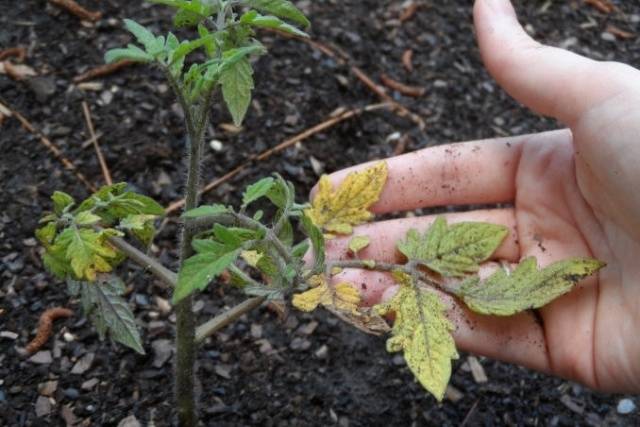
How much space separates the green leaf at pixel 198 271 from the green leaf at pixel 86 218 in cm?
20

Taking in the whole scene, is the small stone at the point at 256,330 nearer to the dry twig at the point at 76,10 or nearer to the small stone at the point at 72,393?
the small stone at the point at 72,393

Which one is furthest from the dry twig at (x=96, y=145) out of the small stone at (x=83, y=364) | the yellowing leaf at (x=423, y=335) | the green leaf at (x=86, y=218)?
the yellowing leaf at (x=423, y=335)

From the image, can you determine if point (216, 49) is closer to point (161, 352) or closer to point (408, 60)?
point (161, 352)

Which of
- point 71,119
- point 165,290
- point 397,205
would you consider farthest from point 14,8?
point 397,205

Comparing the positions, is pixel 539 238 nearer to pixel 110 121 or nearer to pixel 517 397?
pixel 517 397

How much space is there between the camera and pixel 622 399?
2082mm

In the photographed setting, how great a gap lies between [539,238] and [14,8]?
1836mm

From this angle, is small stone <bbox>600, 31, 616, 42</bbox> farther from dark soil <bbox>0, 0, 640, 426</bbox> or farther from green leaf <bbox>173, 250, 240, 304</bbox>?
green leaf <bbox>173, 250, 240, 304</bbox>

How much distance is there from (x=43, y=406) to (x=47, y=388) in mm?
47

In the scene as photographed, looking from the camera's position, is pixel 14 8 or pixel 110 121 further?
pixel 14 8

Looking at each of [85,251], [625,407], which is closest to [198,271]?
[85,251]

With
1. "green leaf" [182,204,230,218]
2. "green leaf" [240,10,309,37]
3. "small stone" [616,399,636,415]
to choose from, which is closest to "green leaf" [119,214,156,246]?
"green leaf" [182,204,230,218]

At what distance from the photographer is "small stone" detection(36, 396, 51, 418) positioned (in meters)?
1.79

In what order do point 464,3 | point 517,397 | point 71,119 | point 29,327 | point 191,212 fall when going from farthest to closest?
point 464,3 → point 71,119 → point 517,397 → point 29,327 → point 191,212
